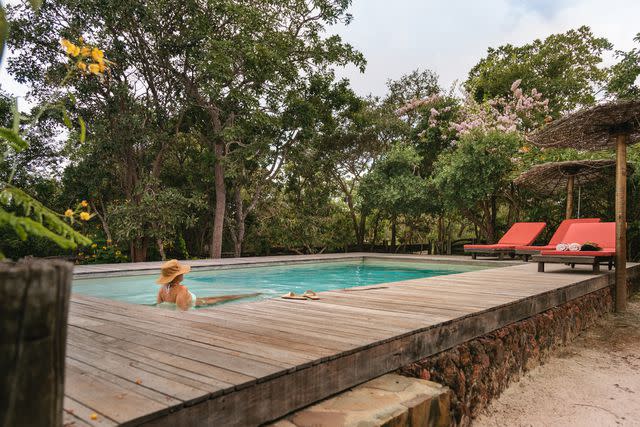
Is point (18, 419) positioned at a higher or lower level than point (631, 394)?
higher

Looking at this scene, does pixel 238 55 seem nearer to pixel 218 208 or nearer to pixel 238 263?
pixel 218 208

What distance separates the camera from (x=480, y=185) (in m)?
11.2

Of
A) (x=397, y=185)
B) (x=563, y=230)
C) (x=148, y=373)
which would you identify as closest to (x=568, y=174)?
(x=563, y=230)

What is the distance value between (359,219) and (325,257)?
5.45 m

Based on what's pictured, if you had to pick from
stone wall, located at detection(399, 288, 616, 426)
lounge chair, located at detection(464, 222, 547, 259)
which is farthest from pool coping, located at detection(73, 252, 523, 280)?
stone wall, located at detection(399, 288, 616, 426)

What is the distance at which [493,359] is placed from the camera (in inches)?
130

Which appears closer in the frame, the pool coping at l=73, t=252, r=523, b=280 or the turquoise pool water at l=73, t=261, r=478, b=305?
the turquoise pool water at l=73, t=261, r=478, b=305

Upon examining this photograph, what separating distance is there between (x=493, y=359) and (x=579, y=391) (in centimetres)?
74

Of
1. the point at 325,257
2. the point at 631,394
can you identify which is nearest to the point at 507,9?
the point at 325,257

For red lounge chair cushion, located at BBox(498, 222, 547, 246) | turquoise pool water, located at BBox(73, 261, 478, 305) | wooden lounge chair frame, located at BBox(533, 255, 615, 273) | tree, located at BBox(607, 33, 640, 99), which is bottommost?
turquoise pool water, located at BBox(73, 261, 478, 305)

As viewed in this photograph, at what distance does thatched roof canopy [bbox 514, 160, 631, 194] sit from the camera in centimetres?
880

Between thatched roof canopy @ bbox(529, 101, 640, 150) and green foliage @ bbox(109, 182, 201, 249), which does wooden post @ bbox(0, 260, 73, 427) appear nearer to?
thatched roof canopy @ bbox(529, 101, 640, 150)

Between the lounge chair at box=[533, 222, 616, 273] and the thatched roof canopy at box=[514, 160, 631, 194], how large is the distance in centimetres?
170

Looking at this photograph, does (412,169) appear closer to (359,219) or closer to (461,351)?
(359,219)
